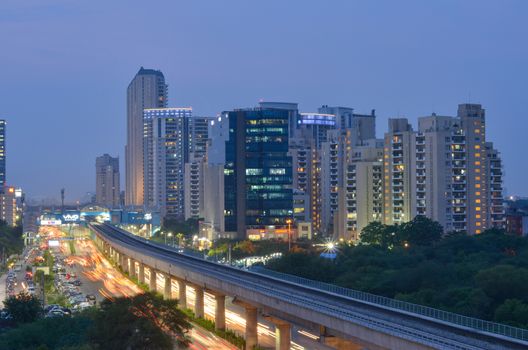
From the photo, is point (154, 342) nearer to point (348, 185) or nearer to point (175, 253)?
point (175, 253)

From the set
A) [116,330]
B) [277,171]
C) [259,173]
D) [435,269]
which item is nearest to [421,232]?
[277,171]

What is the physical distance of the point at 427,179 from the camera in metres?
119

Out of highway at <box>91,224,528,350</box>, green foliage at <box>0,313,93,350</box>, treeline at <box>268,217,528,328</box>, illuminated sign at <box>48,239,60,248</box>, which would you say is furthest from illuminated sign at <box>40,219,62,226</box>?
green foliage at <box>0,313,93,350</box>

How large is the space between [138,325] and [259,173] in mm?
89766

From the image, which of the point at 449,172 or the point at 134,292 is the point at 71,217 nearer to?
the point at 449,172

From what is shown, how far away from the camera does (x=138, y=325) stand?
48.9 m

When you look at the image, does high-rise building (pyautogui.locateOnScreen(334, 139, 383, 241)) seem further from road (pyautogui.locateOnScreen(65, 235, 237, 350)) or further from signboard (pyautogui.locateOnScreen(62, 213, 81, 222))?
signboard (pyautogui.locateOnScreen(62, 213, 81, 222))

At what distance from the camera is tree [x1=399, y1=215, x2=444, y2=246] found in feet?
356

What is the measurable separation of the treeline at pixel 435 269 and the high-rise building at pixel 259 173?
22.7m

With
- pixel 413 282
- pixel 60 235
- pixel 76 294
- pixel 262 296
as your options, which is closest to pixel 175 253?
pixel 76 294

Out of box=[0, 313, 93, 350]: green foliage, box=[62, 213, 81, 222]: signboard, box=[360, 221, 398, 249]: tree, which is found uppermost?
box=[360, 221, 398, 249]: tree

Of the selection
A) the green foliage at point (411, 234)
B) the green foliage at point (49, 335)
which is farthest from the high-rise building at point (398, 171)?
the green foliage at point (49, 335)

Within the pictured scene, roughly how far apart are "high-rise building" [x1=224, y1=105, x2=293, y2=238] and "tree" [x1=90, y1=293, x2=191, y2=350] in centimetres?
8555

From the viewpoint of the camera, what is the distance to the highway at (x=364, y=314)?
36.2m
